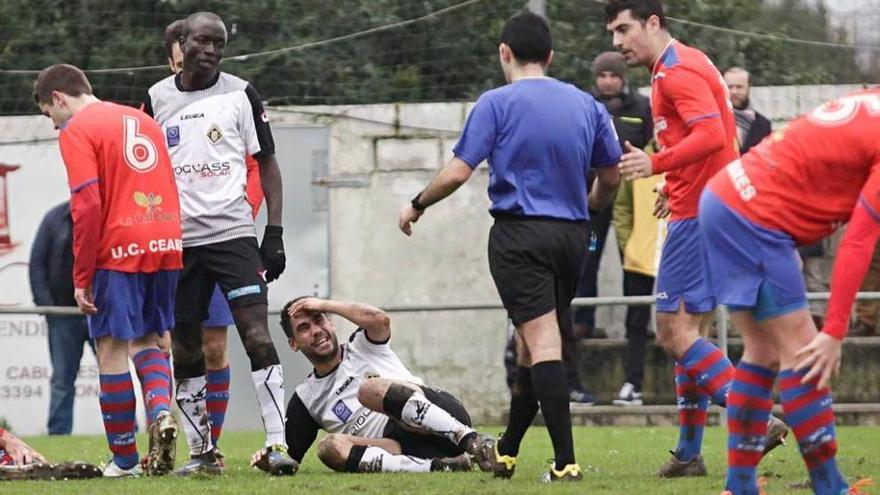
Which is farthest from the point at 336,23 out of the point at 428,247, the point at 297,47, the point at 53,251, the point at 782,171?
the point at 782,171

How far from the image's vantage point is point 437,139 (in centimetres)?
1611

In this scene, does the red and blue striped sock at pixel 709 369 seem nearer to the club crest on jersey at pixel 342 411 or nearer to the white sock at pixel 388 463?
the white sock at pixel 388 463

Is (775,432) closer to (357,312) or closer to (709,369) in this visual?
(709,369)

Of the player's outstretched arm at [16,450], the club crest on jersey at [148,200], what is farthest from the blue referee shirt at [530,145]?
the player's outstretched arm at [16,450]

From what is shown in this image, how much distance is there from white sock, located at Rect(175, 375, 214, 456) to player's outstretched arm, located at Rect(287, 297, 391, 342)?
61cm

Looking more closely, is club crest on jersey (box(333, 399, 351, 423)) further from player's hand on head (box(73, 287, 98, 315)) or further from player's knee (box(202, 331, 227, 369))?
player's hand on head (box(73, 287, 98, 315))

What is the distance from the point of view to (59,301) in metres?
15.2

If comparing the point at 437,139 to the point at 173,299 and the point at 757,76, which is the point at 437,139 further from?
the point at 173,299

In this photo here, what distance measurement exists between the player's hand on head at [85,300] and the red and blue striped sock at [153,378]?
1.53 ft

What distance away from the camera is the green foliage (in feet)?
51.8

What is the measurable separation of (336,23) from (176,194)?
7.15m

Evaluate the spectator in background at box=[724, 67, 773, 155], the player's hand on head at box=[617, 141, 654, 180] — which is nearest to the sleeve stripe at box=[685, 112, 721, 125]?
the player's hand on head at box=[617, 141, 654, 180]

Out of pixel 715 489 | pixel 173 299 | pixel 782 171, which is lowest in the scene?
pixel 715 489

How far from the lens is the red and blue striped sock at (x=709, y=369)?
8.43 meters
